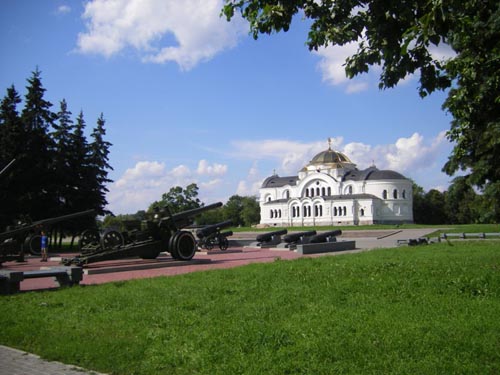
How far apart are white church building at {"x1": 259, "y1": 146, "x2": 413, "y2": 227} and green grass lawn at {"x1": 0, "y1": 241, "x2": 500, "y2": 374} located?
2933 inches

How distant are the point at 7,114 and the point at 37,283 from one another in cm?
2187

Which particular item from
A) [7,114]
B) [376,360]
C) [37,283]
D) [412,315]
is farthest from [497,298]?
[7,114]

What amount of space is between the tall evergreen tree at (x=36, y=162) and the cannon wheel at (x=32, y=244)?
220 inches

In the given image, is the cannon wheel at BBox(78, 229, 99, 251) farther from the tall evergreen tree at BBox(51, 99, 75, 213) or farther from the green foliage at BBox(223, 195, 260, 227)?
the green foliage at BBox(223, 195, 260, 227)

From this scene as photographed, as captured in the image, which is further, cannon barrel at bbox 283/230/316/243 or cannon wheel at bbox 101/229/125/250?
cannon barrel at bbox 283/230/316/243

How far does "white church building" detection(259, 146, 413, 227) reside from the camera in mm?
83312

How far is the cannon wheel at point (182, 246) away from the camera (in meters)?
16.6

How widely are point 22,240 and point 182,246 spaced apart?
35.5 ft

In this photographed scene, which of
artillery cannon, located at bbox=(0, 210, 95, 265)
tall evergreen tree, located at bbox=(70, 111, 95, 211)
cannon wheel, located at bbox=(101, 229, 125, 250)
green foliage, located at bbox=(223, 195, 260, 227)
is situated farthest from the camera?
green foliage, located at bbox=(223, 195, 260, 227)

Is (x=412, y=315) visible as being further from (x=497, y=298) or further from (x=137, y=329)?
(x=137, y=329)

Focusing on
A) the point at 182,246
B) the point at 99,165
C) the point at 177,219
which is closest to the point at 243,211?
the point at 99,165

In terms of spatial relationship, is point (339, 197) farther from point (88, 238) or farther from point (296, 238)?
point (88, 238)

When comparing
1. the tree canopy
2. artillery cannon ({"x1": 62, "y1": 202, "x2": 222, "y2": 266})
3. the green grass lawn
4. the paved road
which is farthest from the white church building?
the paved road

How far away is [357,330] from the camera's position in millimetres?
5727
